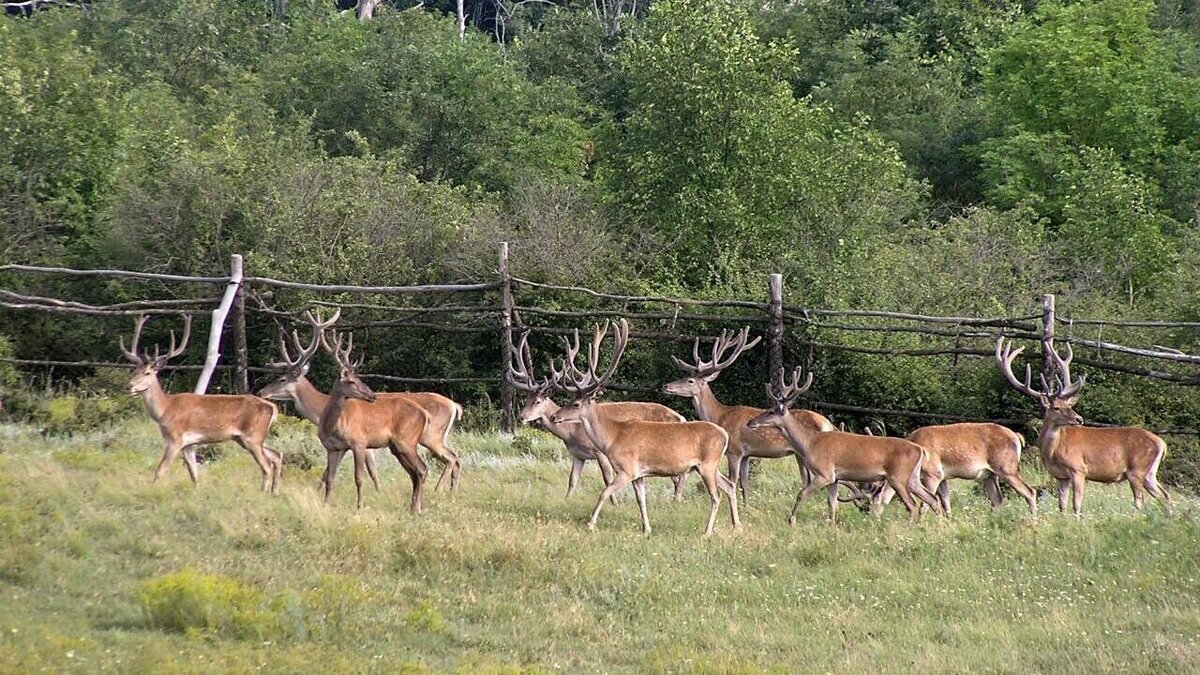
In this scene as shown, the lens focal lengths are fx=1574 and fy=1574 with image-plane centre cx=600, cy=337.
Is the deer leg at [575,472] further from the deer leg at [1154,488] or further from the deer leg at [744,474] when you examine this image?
the deer leg at [1154,488]

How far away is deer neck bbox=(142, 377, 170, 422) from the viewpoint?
52.8 feet

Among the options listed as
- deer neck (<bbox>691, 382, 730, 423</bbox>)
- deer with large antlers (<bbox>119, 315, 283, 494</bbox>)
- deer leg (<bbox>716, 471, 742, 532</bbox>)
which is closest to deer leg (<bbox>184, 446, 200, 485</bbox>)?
deer with large antlers (<bbox>119, 315, 283, 494</bbox>)

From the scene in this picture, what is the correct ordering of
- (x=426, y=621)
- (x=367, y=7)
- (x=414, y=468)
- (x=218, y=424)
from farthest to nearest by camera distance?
(x=367, y=7) → (x=218, y=424) → (x=414, y=468) → (x=426, y=621)

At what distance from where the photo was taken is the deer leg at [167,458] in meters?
15.3

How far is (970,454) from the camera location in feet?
53.0

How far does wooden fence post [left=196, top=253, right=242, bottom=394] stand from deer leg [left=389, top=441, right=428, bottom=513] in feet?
10.0

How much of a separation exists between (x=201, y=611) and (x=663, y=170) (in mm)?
19846

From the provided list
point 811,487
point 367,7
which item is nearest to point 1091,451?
point 811,487

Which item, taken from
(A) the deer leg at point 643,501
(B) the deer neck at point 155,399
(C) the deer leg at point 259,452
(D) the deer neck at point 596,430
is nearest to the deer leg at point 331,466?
(C) the deer leg at point 259,452

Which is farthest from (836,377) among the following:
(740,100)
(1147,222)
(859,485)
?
(1147,222)

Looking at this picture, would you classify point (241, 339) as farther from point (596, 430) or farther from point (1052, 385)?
point (1052, 385)

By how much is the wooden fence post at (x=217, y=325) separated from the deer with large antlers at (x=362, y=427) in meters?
2.63

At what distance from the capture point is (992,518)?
587 inches

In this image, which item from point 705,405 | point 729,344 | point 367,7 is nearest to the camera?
point 705,405
